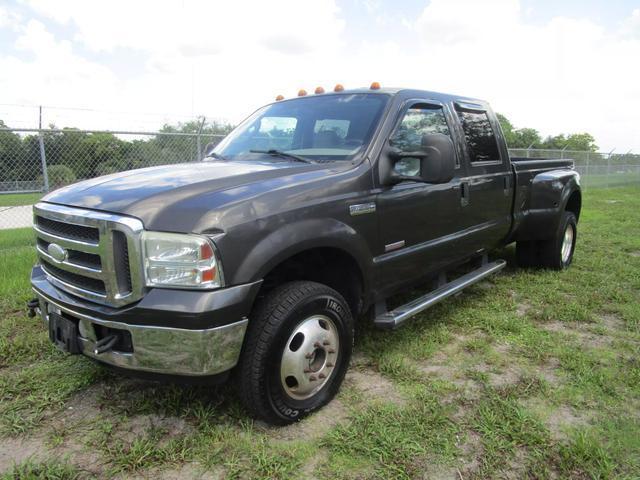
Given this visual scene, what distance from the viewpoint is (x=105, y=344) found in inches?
87.4

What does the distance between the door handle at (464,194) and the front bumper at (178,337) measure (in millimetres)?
2240

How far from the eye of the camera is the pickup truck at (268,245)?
2.12 metres

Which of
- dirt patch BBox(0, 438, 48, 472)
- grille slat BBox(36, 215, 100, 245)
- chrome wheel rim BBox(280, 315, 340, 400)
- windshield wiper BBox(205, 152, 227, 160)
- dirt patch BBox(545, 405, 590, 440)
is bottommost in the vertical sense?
dirt patch BBox(0, 438, 48, 472)

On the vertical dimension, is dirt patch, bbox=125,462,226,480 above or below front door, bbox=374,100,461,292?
below

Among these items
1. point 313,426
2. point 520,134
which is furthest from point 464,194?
point 520,134

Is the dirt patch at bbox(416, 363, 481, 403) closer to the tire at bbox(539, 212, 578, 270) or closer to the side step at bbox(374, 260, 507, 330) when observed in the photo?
the side step at bbox(374, 260, 507, 330)

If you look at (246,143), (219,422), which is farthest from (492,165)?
(219,422)

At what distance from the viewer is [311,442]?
2.38 m

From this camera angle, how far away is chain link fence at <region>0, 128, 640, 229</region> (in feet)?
22.6

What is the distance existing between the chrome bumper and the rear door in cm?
239

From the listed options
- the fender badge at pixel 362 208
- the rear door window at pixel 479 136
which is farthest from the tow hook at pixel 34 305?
the rear door window at pixel 479 136

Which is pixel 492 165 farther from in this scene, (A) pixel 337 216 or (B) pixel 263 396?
(B) pixel 263 396

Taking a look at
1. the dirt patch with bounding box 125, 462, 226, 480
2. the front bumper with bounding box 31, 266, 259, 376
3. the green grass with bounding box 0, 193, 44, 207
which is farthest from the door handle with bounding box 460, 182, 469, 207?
the green grass with bounding box 0, 193, 44, 207

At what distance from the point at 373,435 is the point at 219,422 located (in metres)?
0.82
